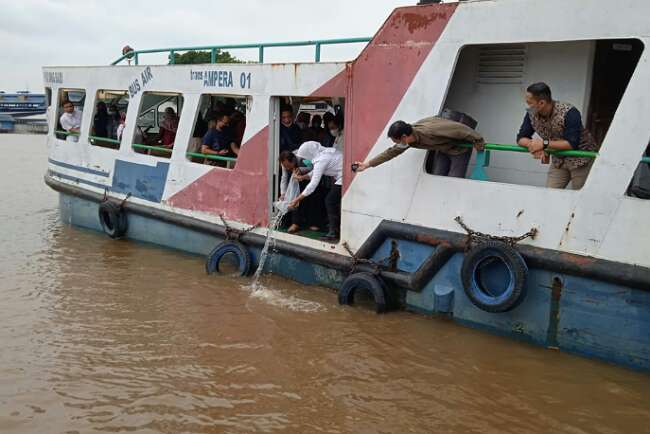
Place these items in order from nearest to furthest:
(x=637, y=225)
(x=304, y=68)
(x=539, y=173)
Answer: (x=637, y=225), (x=539, y=173), (x=304, y=68)

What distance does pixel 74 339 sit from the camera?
5.56 m

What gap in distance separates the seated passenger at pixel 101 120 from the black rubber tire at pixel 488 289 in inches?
264

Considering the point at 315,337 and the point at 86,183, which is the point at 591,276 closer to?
the point at 315,337

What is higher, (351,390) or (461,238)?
(461,238)

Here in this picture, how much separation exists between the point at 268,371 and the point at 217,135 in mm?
3740

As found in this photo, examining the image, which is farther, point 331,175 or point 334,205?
point 331,175

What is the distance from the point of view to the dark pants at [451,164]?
5520 millimetres

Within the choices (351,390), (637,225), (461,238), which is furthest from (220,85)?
(637,225)

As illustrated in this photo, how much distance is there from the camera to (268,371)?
4902 mm

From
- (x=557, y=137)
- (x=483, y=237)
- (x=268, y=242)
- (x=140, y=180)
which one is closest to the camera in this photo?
(x=557, y=137)

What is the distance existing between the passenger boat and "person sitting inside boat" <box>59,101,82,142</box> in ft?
9.00

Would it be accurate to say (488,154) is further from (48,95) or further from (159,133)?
(48,95)

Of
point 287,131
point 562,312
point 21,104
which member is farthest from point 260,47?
point 21,104

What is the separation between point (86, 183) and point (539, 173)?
22.6ft
